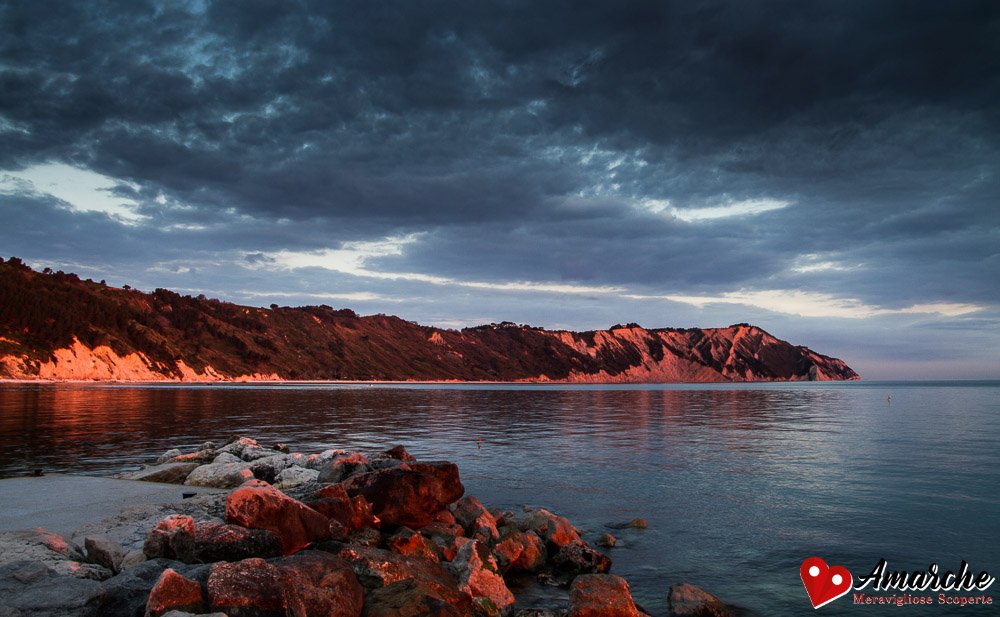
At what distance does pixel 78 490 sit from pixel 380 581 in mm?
14174

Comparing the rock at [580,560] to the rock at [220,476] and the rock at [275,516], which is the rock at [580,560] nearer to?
the rock at [275,516]

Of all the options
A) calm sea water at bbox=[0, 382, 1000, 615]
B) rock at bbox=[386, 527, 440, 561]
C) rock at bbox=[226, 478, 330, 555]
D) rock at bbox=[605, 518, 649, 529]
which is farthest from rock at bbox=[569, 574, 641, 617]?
rock at bbox=[605, 518, 649, 529]

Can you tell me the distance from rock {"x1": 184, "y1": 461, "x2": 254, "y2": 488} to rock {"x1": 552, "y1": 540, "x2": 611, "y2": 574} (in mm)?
11782

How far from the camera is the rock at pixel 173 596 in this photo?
7035mm

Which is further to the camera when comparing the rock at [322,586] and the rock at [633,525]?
the rock at [633,525]

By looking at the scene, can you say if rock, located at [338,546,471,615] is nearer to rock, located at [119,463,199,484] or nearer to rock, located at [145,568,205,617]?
rock, located at [145,568,205,617]

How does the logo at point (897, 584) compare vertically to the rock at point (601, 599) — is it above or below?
below

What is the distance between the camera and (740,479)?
960 inches

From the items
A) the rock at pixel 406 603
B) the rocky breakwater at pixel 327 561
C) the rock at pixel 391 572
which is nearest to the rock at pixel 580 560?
→ the rocky breakwater at pixel 327 561

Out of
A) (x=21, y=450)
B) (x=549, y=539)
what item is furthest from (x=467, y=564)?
(x=21, y=450)

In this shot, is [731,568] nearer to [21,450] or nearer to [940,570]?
[940,570]

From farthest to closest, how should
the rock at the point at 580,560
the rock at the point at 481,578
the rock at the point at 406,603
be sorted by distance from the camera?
the rock at the point at 580,560, the rock at the point at 481,578, the rock at the point at 406,603

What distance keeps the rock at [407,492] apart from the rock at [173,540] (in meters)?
5.11

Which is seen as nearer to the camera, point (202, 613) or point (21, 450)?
point (202, 613)
